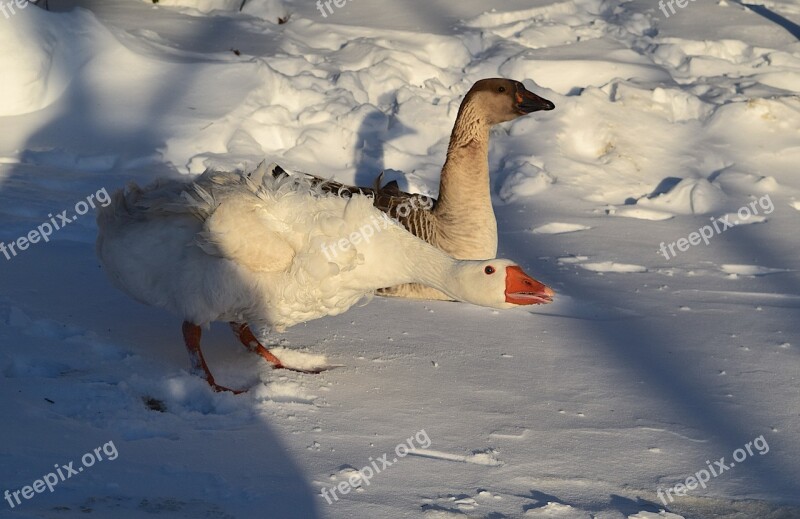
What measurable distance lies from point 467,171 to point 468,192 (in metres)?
0.16

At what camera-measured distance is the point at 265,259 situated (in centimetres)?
454

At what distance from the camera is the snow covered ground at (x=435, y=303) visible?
3.75 meters

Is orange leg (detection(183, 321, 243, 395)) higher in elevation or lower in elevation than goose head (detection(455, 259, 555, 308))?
lower

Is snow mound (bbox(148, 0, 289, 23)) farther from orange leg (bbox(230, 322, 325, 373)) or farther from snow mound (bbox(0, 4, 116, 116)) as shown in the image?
orange leg (bbox(230, 322, 325, 373))

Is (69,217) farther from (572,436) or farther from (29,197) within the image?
(572,436)

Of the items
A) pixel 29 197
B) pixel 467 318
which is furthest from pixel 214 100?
pixel 467 318

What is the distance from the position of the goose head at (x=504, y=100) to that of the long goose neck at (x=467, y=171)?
0.07 m

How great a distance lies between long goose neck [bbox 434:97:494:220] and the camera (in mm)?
6559

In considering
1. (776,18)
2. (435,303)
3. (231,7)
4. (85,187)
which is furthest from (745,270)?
(231,7)

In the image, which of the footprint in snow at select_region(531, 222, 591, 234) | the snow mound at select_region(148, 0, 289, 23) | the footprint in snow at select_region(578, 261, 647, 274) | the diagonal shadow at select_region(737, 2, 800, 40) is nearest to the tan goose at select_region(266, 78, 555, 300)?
the footprint in snow at select_region(578, 261, 647, 274)

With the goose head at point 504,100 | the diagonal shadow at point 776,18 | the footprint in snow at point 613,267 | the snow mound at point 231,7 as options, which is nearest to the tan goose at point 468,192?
the goose head at point 504,100

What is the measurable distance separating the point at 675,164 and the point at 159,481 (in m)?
6.51

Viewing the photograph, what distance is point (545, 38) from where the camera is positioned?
36.7 ft

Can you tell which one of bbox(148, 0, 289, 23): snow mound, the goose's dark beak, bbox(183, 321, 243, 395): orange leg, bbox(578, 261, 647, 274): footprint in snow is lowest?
bbox(148, 0, 289, 23): snow mound
